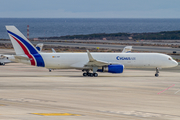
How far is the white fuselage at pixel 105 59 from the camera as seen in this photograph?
4581 cm

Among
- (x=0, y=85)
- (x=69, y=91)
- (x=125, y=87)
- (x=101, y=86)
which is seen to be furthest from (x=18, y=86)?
(x=125, y=87)

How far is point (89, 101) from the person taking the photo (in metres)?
26.5

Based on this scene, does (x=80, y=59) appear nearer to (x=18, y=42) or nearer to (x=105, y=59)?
(x=105, y=59)

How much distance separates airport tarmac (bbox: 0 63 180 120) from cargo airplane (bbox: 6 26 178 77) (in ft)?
22.4

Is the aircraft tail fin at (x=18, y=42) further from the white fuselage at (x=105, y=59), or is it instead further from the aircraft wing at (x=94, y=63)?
the aircraft wing at (x=94, y=63)

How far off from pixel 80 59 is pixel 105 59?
357 cm

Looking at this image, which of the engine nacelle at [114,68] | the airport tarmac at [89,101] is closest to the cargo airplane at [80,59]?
the engine nacelle at [114,68]

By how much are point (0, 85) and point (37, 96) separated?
8.66m

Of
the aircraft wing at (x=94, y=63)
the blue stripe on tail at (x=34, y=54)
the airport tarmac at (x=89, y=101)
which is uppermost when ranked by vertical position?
the blue stripe on tail at (x=34, y=54)

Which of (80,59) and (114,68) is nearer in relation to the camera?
(114,68)

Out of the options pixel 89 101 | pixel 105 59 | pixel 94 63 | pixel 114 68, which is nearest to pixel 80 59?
pixel 94 63

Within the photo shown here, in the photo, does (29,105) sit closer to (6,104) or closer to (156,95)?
(6,104)

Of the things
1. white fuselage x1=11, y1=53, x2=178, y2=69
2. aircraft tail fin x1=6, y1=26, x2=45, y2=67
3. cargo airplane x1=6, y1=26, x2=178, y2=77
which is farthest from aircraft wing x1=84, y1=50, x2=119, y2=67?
aircraft tail fin x1=6, y1=26, x2=45, y2=67

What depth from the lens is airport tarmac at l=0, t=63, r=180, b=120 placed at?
21.1 metres
